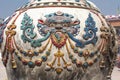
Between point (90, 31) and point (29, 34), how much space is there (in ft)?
2.31

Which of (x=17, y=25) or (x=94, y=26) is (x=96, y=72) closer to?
(x=94, y=26)

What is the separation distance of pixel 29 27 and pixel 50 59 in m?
0.45

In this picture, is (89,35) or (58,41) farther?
(89,35)

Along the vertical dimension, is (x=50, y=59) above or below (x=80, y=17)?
below

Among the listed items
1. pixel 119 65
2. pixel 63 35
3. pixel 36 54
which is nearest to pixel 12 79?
pixel 36 54

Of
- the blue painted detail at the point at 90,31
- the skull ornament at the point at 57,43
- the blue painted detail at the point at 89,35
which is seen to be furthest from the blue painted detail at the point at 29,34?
the blue painted detail at the point at 90,31

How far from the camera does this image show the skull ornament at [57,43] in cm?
555

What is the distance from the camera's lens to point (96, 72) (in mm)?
5727

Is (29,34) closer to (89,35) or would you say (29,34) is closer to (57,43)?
(57,43)

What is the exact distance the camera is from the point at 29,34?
5602 mm

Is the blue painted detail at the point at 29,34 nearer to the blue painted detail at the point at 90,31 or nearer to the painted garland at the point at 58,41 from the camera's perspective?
the painted garland at the point at 58,41

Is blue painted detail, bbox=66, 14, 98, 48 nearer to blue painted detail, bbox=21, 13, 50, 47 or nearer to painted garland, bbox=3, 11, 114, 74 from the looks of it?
painted garland, bbox=3, 11, 114, 74

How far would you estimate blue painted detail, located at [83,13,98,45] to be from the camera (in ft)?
18.4

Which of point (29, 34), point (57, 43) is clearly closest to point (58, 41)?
point (57, 43)
